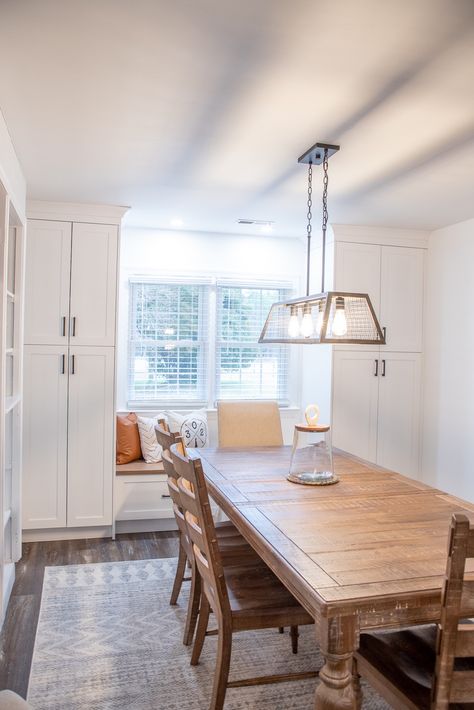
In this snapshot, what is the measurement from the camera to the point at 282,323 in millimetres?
3254

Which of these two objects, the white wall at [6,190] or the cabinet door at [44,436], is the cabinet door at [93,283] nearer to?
the cabinet door at [44,436]

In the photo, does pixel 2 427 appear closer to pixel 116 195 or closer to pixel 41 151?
pixel 41 151

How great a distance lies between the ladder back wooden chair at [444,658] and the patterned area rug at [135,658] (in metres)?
0.68

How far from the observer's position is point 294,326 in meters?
2.94

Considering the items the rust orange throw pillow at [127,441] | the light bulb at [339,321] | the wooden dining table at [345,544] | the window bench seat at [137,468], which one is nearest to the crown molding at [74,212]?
the rust orange throw pillow at [127,441]

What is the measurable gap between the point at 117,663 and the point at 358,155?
268 centimetres

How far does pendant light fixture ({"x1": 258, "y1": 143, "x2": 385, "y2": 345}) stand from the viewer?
2525 millimetres

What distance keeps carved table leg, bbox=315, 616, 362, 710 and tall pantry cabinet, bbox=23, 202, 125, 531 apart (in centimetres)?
291

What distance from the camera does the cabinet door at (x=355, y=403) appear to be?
457cm

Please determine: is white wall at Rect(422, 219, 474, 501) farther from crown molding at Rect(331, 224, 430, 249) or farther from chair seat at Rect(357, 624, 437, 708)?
chair seat at Rect(357, 624, 437, 708)

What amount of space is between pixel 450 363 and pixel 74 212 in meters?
3.04

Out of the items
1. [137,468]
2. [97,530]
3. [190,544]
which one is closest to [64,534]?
[97,530]

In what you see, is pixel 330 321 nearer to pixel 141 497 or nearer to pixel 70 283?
pixel 70 283

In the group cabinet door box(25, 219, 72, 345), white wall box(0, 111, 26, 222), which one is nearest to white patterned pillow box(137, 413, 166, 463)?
cabinet door box(25, 219, 72, 345)
